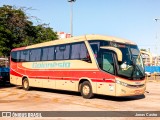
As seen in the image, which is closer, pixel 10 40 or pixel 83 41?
pixel 83 41

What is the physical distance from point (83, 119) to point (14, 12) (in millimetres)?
26089

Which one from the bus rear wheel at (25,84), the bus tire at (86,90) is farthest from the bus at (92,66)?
the bus rear wheel at (25,84)

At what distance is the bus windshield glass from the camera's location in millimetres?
14219

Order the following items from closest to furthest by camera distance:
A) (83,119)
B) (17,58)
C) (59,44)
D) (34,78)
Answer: (83,119) < (59,44) < (34,78) < (17,58)

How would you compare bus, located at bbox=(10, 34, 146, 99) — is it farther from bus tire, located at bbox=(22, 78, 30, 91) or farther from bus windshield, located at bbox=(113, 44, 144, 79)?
bus tire, located at bbox=(22, 78, 30, 91)

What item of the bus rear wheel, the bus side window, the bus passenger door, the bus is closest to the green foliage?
the bus rear wheel

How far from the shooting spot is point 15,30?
3281 cm

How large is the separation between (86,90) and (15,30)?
19.1 metres

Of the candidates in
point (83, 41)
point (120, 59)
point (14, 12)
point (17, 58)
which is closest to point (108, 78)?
point (120, 59)

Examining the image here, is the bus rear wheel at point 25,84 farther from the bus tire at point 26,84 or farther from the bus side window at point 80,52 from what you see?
the bus side window at point 80,52

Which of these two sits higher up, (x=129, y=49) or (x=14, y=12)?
(x=14, y=12)

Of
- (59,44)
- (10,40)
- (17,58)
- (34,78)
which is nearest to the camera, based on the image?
(59,44)

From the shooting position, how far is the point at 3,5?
113 feet

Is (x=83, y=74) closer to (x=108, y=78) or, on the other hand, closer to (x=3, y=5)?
(x=108, y=78)
